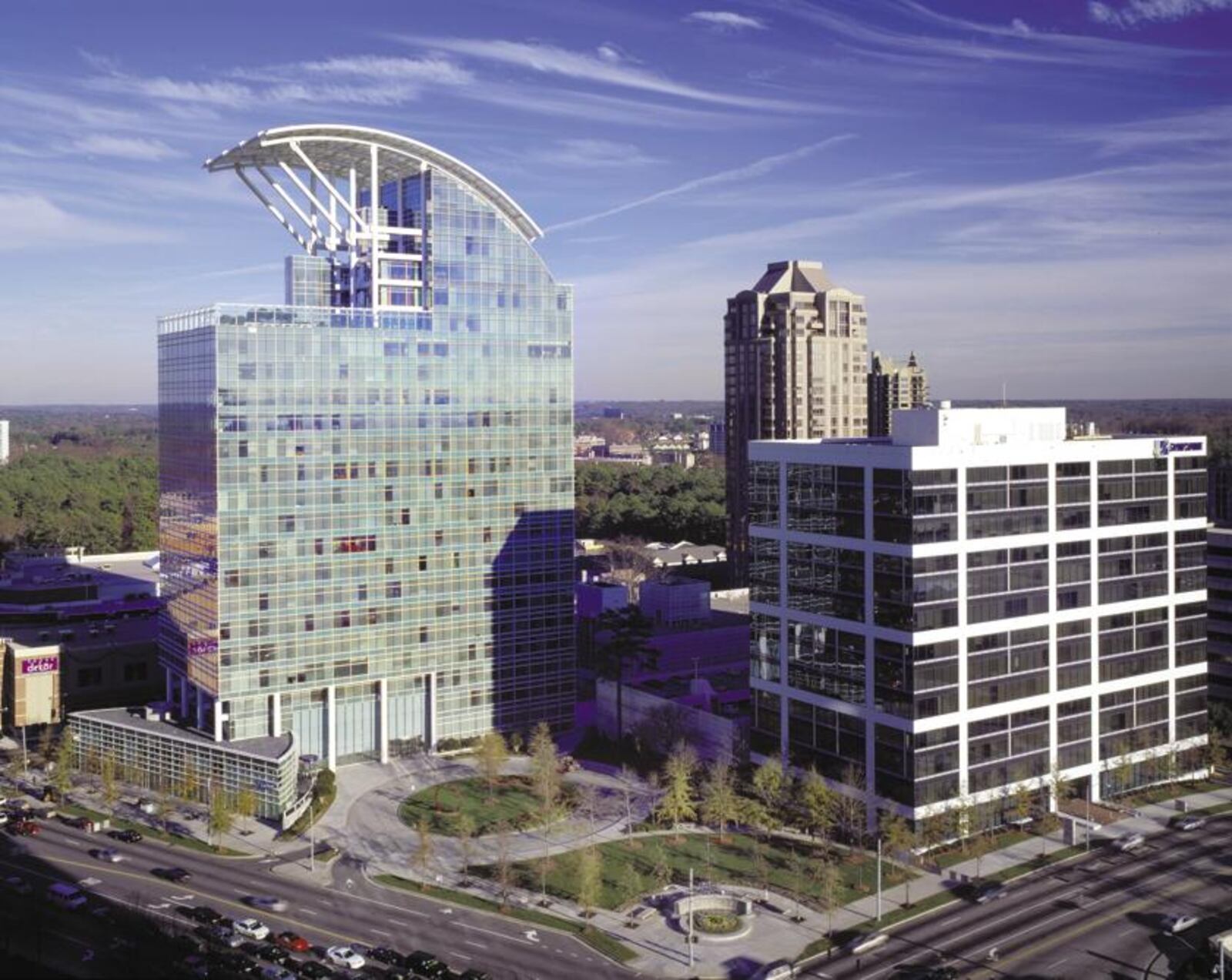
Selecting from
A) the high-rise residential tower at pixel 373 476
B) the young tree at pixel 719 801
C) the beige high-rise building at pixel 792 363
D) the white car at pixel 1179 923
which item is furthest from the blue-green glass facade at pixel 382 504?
the beige high-rise building at pixel 792 363

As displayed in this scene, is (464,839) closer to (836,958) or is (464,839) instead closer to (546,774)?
(546,774)

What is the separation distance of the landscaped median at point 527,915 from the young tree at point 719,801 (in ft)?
48.0

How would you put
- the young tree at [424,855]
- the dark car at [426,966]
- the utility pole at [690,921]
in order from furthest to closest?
the young tree at [424,855], the utility pole at [690,921], the dark car at [426,966]

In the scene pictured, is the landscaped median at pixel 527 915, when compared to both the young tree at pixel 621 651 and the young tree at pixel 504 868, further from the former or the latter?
the young tree at pixel 621 651

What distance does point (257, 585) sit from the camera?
92750 mm

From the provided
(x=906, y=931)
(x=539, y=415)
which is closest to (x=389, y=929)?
(x=906, y=931)

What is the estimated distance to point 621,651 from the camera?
103000 mm

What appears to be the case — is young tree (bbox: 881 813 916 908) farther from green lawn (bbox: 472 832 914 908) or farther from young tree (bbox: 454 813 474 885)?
young tree (bbox: 454 813 474 885)

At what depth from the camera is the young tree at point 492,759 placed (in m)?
91.0

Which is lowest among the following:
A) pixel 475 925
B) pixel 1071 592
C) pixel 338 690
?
pixel 475 925

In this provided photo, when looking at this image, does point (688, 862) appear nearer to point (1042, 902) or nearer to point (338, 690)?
point (1042, 902)

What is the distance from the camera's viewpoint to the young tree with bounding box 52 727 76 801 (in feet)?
290

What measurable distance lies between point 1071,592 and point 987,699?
10.6 metres

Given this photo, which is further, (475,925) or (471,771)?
(471,771)
